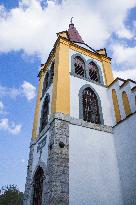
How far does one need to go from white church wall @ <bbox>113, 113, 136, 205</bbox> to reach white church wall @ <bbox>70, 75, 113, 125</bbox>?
45.6 inches

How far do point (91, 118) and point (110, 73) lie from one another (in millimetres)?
4664

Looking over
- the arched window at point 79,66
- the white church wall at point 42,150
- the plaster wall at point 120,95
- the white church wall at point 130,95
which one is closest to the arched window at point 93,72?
the arched window at point 79,66

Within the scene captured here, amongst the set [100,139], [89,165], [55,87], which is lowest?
[89,165]

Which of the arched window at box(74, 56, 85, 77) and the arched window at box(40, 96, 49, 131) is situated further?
the arched window at box(74, 56, 85, 77)

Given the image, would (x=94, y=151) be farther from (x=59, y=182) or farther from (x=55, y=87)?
(x=55, y=87)

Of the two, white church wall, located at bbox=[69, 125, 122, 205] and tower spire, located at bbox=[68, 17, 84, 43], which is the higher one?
tower spire, located at bbox=[68, 17, 84, 43]

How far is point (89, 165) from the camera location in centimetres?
908

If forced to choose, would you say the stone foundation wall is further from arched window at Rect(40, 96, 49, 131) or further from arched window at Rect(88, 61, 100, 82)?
arched window at Rect(88, 61, 100, 82)

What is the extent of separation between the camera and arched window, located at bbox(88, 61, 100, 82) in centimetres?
1385

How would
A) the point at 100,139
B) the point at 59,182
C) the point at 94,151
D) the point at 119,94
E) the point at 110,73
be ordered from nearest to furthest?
the point at 59,182, the point at 94,151, the point at 100,139, the point at 119,94, the point at 110,73

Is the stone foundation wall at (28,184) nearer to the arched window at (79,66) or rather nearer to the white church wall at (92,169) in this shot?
the white church wall at (92,169)

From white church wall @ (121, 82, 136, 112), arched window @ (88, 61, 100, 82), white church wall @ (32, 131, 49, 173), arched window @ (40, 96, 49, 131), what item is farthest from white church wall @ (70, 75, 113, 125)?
arched window @ (40, 96, 49, 131)

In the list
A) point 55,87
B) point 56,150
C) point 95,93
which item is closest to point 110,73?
point 95,93

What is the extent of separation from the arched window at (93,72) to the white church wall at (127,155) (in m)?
4.14
